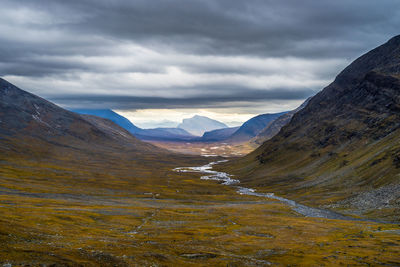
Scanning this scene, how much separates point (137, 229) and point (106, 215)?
2054 cm

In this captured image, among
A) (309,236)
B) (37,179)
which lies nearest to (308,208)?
(309,236)

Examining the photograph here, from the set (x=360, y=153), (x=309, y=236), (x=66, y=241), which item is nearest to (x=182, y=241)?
(x=66, y=241)

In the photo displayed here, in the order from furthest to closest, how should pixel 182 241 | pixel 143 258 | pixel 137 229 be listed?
pixel 137 229
pixel 182 241
pixel 143 258

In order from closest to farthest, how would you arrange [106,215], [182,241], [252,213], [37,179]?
[182,241], [106,215], [252,213], [37,179]

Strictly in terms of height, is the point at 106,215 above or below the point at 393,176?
A: below

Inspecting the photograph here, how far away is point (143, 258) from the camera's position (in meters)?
45.9

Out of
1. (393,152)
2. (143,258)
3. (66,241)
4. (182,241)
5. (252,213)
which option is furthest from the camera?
(393,152)

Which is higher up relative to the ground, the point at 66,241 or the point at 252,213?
the point at 66,241

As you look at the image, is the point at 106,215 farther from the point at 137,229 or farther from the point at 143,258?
the point at 143,258

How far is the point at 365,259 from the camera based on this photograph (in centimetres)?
5512

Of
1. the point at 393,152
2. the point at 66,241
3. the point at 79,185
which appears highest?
the point at 393,152

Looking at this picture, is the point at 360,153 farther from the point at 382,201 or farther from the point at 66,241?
the point at 66,241

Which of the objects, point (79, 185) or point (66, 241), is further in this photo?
point (79, 185)

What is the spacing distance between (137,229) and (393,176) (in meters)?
112
